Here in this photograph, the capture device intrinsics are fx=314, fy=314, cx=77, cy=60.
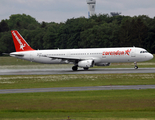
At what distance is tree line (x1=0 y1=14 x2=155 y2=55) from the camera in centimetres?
10281

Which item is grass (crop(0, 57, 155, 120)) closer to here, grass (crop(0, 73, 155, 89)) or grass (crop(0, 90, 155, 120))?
grass (crop(0, 90, 155, 120))

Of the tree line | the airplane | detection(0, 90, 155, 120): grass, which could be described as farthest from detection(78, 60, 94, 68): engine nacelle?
the tree line

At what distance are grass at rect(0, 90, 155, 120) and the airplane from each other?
86.2 feet

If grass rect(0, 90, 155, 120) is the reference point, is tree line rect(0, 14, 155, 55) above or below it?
above

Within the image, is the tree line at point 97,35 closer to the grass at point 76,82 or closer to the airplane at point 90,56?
the airplane at point 90,56

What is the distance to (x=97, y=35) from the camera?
112 meters

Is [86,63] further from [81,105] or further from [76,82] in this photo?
[81,105]

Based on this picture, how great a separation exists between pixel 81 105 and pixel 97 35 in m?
94.7

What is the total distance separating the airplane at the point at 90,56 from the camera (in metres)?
49.1

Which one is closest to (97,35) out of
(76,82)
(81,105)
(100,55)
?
(100,55)

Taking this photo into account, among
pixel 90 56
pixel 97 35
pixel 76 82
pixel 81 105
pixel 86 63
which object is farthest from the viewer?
pixel 97 35

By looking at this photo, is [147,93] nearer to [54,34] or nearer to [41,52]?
[41,52]

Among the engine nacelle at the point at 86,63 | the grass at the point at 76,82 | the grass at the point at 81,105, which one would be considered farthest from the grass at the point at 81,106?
the engine nacelle at the point at 86,63

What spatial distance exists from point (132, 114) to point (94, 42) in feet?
314
